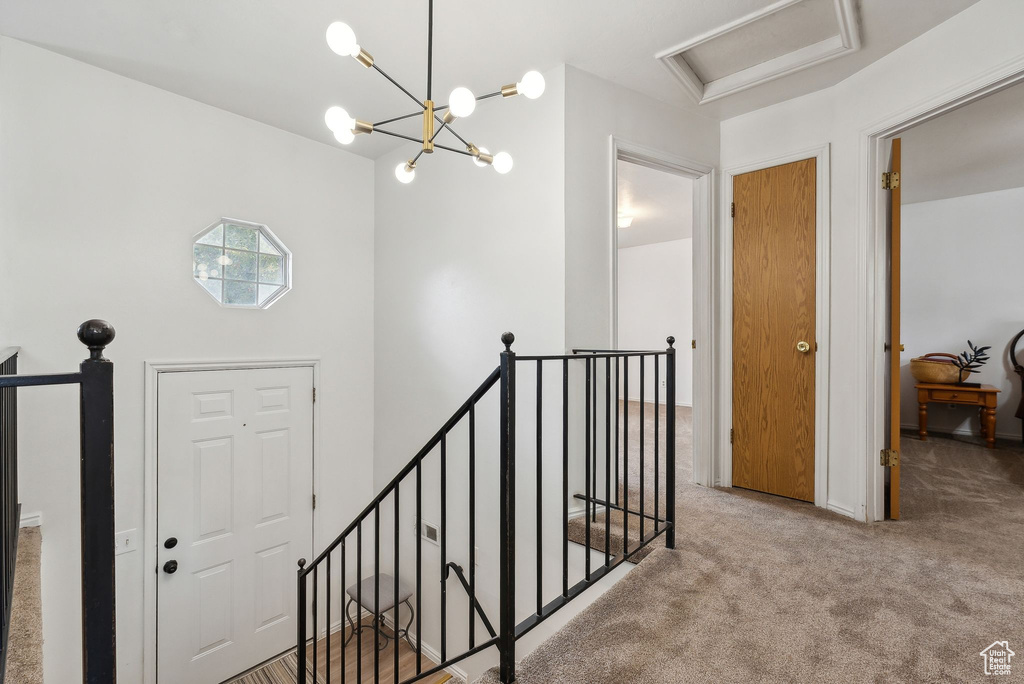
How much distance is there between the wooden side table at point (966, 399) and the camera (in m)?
4.18

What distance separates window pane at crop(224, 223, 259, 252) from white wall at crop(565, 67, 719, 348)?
2.28 meters

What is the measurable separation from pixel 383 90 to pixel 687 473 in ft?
10.6

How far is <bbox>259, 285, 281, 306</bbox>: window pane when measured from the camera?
3359mm

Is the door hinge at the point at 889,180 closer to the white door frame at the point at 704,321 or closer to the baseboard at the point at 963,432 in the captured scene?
the white door frame at the point at 704,321

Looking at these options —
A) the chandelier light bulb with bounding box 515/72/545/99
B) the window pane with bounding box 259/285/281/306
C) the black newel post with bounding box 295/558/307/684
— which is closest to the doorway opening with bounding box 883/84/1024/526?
the chandelier light bulb with bounding box 515/72/545/99

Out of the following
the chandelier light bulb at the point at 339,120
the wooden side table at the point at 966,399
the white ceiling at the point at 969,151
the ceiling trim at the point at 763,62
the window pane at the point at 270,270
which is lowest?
the wooden side table at the point at 966,399

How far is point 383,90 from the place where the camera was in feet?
9.34

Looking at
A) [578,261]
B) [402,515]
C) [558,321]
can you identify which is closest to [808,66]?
[578,261]

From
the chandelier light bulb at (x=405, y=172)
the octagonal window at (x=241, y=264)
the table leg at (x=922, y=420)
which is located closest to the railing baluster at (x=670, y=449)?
the chandelier light bulb at (x=405, y=172)

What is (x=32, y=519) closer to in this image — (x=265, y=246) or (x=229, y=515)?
(x=229, y=515)

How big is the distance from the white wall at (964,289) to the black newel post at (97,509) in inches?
254

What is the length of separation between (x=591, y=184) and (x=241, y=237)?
242 centimetres

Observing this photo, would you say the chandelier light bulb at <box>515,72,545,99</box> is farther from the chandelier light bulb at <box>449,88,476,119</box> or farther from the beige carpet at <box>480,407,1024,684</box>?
the beige carpet at <box>480,407,1024,684</box>

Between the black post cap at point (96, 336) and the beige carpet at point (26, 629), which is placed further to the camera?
the beige carpet at point (26, 629)
